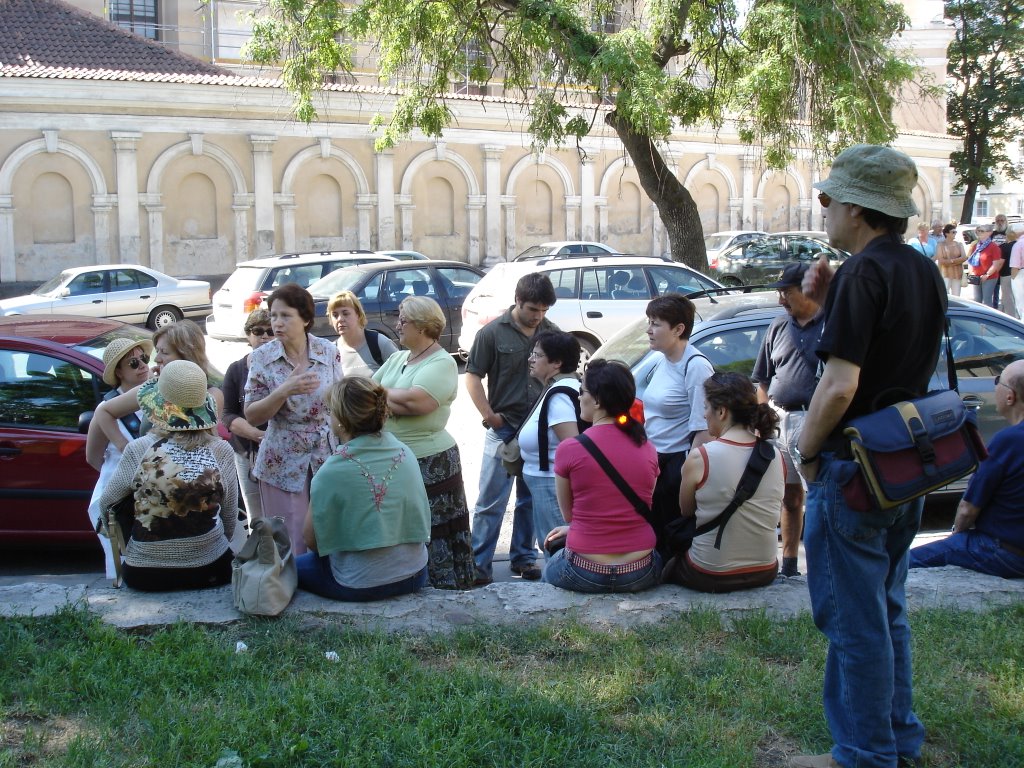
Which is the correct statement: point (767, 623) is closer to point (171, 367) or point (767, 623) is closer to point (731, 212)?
point (171, 367)

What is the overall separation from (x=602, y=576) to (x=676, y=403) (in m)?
1.37

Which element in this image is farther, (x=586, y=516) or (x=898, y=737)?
(x=586, y=516)

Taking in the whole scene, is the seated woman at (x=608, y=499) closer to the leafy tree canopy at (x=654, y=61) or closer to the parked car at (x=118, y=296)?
the leafy tree canopy at (x=654, y=61)

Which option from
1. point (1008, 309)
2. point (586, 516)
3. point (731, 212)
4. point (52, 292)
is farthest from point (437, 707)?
point (731, 212)

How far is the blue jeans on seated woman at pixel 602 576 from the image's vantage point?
5.01 metres

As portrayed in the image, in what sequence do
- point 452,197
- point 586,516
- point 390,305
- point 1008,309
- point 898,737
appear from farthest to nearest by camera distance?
point 452,197
point 1008,309
point 390,305
point 586,516
point 898,737

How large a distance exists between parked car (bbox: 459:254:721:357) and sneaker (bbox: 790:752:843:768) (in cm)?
1061

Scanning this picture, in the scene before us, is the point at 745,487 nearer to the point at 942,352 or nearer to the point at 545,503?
the point at 545,503

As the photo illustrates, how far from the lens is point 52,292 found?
21.6 meters

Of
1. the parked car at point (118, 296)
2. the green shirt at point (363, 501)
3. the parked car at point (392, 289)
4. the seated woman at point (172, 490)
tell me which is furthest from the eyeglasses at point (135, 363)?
the parked car at point (118, 296)

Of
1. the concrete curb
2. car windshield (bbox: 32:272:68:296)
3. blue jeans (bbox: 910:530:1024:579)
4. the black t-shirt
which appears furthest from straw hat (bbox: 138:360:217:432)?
car windshield (bbox: 32:272:68:296)

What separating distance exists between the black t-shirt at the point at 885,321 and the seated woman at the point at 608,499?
1.85 m

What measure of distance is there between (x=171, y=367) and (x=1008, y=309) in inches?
714

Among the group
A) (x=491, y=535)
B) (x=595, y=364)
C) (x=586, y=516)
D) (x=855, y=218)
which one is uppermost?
(x=855, y=218)
